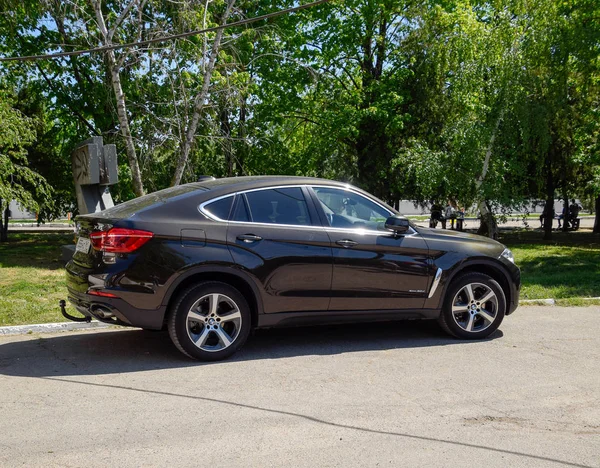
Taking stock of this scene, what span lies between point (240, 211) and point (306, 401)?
85.2 inches

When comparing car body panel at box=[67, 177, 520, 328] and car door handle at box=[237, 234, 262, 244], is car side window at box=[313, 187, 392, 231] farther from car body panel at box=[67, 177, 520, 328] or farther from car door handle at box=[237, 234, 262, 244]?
car door handle at box=[237, 234, 262, 244]

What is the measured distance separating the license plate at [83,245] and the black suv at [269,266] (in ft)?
0.07

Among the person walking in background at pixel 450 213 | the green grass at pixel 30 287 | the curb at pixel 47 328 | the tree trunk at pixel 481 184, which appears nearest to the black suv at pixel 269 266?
the curb at pixel 47 328

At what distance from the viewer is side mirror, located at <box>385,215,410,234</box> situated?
6801mm

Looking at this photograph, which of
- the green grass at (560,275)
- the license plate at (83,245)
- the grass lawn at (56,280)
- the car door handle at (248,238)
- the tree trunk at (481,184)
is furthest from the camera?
the tree trunk at (481,184)

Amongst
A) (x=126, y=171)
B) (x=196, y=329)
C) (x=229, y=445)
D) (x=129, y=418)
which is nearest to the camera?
(x=229, y=445)

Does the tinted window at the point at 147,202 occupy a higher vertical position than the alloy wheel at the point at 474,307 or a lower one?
higher

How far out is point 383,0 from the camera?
25.7m

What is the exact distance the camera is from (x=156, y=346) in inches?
270

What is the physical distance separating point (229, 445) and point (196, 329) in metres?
2.12

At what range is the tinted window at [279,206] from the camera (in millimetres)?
6539

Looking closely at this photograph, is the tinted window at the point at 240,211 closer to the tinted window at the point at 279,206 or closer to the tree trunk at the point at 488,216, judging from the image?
the tinted window at the point at 279,206

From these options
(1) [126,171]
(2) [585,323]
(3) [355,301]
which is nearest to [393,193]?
(1) [126,171]

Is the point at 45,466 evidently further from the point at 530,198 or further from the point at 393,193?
the point at 393,193
